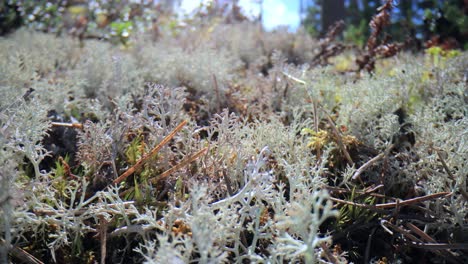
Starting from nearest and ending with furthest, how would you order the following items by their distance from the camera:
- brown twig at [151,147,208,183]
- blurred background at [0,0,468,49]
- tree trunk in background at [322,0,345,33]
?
brown twig at [151,147,208,183] → blurred background at [0,0,468,49] → tree trunk in background at [322,0,345,33]

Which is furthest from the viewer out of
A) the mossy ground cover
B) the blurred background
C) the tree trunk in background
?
the tree trunk in background

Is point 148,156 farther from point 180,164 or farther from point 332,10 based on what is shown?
point 332,10

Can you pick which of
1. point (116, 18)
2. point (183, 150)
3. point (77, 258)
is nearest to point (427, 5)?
point (116, 18)

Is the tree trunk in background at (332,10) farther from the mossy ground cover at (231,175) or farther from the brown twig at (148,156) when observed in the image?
the brown twig at (148,156)

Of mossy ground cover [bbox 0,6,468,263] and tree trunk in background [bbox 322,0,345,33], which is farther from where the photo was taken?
tree trunk in background [bbox 322,0,345,33]

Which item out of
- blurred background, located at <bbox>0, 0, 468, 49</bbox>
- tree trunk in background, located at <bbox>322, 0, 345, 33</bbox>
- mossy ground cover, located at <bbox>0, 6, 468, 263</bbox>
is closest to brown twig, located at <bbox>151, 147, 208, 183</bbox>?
mossy ground cover, located at <bbox>0, 6, 468, 263</bbox>

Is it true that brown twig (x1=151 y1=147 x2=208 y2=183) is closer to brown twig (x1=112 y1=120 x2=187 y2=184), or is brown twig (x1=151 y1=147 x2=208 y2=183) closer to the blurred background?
brown twig (x1=112 y1=120 x2=187 y2=184)

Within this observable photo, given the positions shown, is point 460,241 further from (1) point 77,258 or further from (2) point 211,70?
(2) point 211,70

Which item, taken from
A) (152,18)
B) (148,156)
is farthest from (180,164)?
(152,18)
